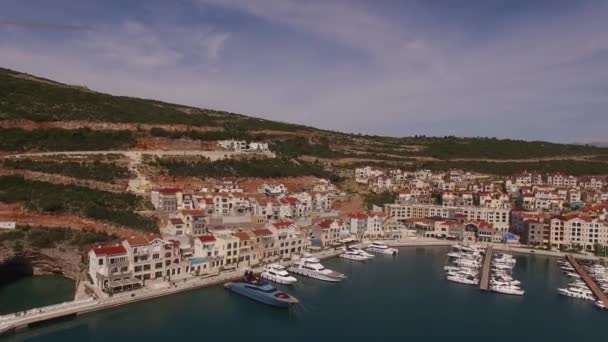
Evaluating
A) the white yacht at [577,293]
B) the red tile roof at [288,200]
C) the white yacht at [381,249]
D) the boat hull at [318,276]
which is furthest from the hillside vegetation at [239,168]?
the white yacht at [577,293]

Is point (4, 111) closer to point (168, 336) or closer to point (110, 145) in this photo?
point (110, 145)

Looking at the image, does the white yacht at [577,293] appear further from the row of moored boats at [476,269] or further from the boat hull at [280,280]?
the boat hull at [280,280]

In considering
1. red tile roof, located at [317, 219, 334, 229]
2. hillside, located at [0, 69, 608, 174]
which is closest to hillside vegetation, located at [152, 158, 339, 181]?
hillside, located at [0, 69, 608, 174]

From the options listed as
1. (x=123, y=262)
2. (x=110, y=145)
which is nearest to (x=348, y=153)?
(x=110, y=145)

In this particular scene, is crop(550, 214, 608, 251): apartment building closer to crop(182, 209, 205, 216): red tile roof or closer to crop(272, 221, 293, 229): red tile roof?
crop(272, 221, 293, 229): red tile roof

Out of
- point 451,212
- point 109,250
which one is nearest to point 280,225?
point 109,250

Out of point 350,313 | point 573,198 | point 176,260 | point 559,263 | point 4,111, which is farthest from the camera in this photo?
point 573,198
